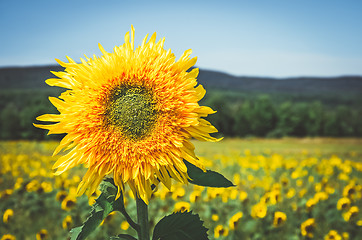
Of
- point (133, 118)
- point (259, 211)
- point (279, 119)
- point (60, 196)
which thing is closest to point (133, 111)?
point (133, 118)

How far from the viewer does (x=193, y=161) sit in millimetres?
1527

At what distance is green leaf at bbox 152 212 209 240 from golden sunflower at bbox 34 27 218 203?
290 millimetres

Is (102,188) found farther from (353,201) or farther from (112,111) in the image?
(353,201)

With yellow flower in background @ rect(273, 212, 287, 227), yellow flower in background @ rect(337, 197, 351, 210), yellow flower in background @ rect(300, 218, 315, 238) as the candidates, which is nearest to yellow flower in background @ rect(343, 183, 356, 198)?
yellow flower in background @ rect(337, 197, 351, 210)

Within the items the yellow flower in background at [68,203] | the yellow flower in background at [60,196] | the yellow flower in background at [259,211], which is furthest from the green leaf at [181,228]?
the yellow flower in background at [60,196]

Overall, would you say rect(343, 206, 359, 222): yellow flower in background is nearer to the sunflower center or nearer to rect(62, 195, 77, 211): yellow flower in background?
the sunflower center

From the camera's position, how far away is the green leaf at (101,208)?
148 cm

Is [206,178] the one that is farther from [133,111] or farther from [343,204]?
[343,204]

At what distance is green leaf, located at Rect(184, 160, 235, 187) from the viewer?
1571 millimetres

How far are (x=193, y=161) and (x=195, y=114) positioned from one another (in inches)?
9.9

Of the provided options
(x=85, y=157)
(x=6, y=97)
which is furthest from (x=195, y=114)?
(x=6, y=97)

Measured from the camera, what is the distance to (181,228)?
171 cm

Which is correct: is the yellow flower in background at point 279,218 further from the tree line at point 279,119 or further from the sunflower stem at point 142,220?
the tree line at point 279,119

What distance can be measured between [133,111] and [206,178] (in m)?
0.55
